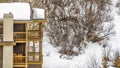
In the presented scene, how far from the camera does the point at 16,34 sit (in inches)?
1053

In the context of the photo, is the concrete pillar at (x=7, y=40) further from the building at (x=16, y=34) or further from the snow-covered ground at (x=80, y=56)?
the snow-covered ground at (x=80, y=56)

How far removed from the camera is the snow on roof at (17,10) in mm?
26625

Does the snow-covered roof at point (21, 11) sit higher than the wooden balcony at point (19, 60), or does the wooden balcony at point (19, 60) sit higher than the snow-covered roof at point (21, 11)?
the snow-covered roof at point (21, 11)

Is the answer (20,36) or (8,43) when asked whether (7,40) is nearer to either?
(8,43)

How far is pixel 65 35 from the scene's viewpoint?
140 feet

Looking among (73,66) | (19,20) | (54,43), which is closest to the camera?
(19,20)

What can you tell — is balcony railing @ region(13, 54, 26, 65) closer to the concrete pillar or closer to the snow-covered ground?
the concrete pillar

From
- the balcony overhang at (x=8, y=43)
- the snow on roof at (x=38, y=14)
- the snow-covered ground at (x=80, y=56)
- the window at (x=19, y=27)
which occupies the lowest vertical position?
the snow-covered ground at (x=80, y=56)

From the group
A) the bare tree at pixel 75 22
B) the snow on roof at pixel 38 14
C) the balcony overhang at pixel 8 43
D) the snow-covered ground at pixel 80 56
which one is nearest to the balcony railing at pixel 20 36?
the balcony overhang at pixel 8 43

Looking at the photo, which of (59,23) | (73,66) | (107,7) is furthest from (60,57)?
(107,7)

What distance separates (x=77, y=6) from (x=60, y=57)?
8.78 m

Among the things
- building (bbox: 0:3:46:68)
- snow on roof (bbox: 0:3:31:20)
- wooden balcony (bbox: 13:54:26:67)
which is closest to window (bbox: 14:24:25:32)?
building (bbox: 0:3:46:68)

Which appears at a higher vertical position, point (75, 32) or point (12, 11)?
point (12, 11)

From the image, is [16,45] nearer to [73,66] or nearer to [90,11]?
[73,66]
